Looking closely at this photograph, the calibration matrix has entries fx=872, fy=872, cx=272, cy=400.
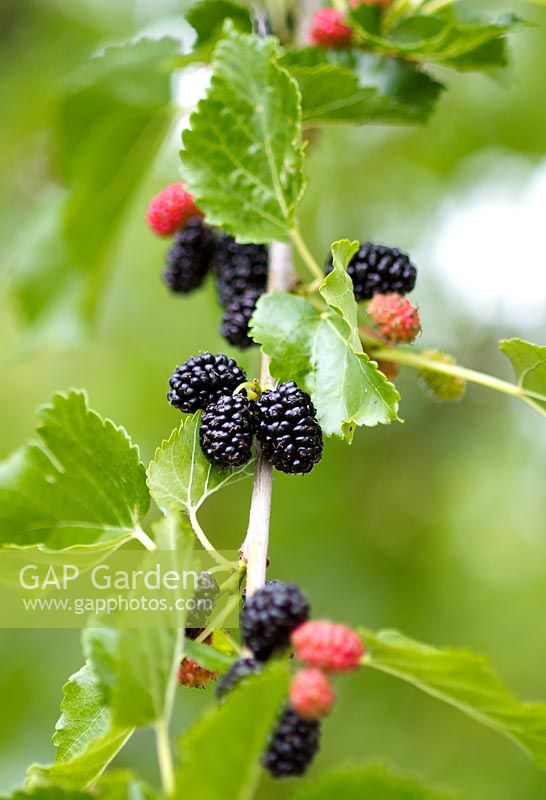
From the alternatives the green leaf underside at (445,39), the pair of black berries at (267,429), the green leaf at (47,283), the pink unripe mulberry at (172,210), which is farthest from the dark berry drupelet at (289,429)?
the green leaf at (47,283)

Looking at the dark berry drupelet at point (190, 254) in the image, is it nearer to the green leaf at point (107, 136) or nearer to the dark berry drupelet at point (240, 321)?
the dark berry drupelet at point (240, 321)

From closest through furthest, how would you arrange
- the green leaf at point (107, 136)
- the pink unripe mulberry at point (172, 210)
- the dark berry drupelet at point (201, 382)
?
the dark berry drupelet at point (201, 382)
the pink unripe mulberry at point (172, 210)
the green leaf at point (107, 136)

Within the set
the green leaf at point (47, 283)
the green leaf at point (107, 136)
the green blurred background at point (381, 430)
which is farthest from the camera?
the green blurred background at point (381, 430)

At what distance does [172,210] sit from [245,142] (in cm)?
27

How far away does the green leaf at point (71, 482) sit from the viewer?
2.99 ft

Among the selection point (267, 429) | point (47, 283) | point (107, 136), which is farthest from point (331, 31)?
point (47, 283)

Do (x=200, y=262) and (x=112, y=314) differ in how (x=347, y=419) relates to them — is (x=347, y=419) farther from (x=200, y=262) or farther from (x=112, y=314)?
(x=112, y=314)

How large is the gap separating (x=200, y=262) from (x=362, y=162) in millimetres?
1741

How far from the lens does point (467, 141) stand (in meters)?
2.74

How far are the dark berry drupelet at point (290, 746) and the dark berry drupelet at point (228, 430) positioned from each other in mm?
297

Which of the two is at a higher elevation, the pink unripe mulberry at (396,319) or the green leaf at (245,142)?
the green leaf at (245,142)

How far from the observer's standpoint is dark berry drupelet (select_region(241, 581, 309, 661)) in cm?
74

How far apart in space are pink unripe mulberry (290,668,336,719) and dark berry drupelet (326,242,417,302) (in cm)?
54

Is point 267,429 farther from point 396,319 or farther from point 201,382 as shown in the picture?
point 396,319
